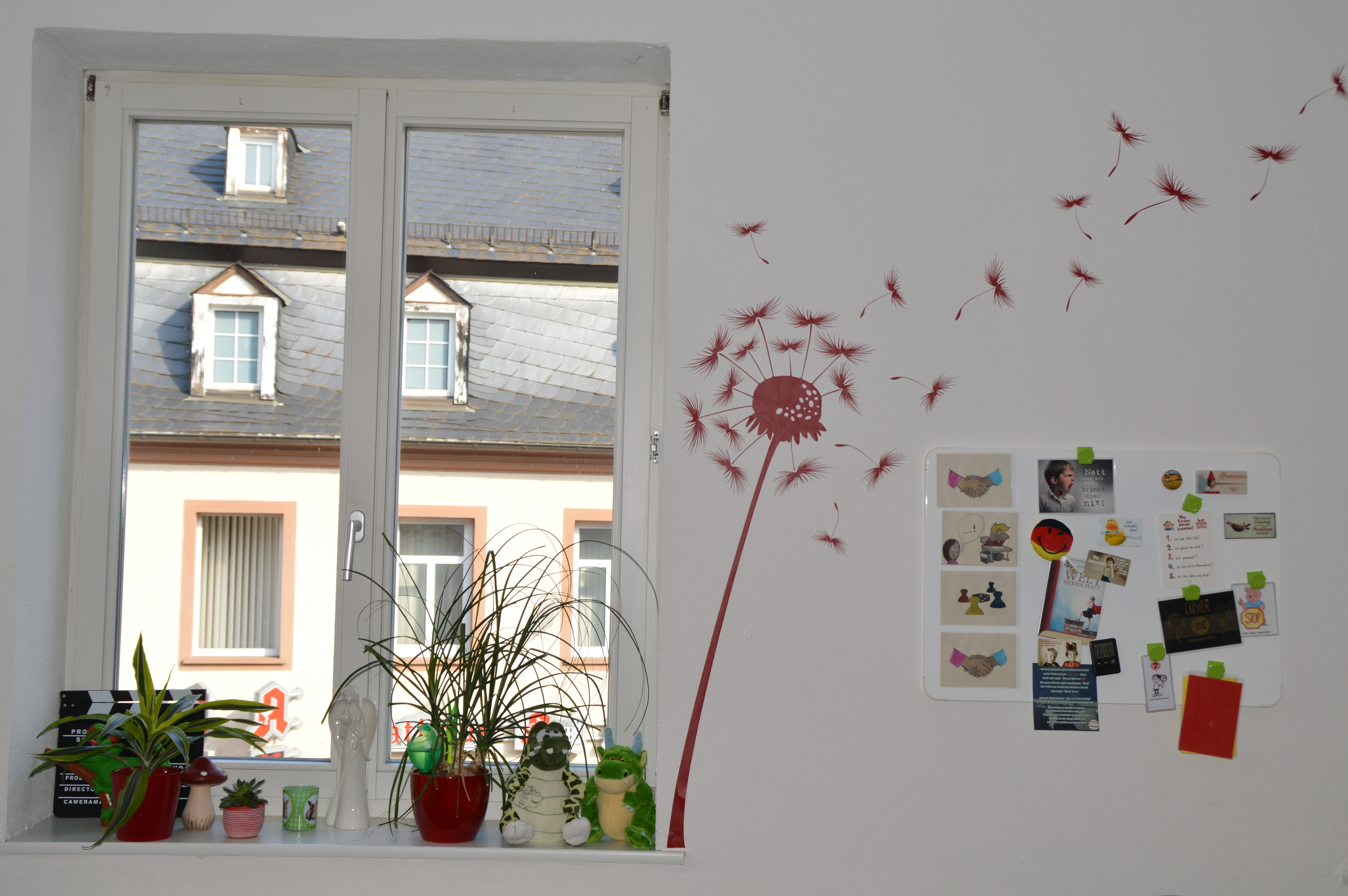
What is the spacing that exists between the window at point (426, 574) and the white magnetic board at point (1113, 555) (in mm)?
959

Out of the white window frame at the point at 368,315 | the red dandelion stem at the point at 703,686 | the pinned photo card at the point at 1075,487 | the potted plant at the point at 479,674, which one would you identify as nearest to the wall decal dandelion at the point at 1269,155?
the pinned photo card at the point at 1075,487

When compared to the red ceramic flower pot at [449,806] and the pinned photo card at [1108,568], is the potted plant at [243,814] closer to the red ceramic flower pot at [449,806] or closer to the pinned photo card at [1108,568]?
the red ceramic flower pot at [449,806]

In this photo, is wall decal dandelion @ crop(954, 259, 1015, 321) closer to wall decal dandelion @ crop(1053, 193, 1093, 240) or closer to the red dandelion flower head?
wall decal dandelion @ crop(1053, 193, 1093, 240)

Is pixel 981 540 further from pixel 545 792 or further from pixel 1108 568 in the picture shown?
pixel 545 792

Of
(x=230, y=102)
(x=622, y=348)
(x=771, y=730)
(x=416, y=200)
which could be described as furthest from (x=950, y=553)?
(x=230, y=102)

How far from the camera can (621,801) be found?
1.84 meters

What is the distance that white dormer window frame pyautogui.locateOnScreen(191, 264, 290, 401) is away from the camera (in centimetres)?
205

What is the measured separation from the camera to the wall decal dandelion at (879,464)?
185 centimetres

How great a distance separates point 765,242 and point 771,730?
0.94 meters

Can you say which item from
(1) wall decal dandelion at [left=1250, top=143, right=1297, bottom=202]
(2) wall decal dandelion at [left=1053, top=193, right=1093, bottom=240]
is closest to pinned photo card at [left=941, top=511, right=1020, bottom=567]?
(2) wall decal dandelion at [left=1053, top=193, right=1093, bottom=240]

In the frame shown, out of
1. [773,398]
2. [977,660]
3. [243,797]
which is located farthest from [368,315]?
[977,660]

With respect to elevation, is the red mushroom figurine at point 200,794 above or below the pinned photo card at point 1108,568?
below

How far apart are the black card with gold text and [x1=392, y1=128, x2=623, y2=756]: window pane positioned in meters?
1.14

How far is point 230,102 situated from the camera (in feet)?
6.79
